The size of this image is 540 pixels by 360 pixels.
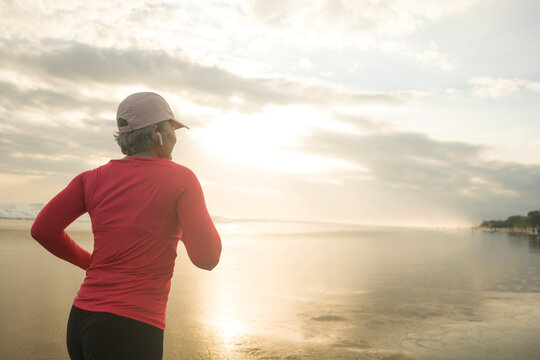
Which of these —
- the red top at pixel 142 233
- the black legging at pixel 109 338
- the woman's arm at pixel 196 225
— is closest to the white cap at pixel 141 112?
the red top at pixel 142 233

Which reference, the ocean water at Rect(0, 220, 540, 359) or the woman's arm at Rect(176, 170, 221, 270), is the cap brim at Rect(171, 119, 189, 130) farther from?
the ocean water at Rect(0, 220, 540, 359)

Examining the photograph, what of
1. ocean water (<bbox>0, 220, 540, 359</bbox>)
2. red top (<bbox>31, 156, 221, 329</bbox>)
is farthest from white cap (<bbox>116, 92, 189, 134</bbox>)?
ocean water (<bbox>0, 220, 540, 359</bbox>)

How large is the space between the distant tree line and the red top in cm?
9984

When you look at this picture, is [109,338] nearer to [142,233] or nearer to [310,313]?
[142,233]

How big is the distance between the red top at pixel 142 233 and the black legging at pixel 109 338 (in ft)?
0.10

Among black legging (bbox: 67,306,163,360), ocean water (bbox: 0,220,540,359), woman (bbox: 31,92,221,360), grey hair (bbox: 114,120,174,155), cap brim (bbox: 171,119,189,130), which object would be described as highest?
cap brim (bbox: 171,119,189,130)

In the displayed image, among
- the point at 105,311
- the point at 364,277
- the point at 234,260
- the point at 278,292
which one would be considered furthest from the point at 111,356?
the point at 234,260

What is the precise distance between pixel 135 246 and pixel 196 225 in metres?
0.26

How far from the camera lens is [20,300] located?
759 cm

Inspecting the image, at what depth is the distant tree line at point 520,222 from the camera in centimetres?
9344

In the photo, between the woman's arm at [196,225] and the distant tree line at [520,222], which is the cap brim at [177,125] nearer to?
the woman's arm at [196,225]

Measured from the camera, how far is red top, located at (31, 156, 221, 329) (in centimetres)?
179

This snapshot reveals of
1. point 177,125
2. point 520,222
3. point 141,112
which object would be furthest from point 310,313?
point 520,222

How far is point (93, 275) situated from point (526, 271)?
16.2 metres
